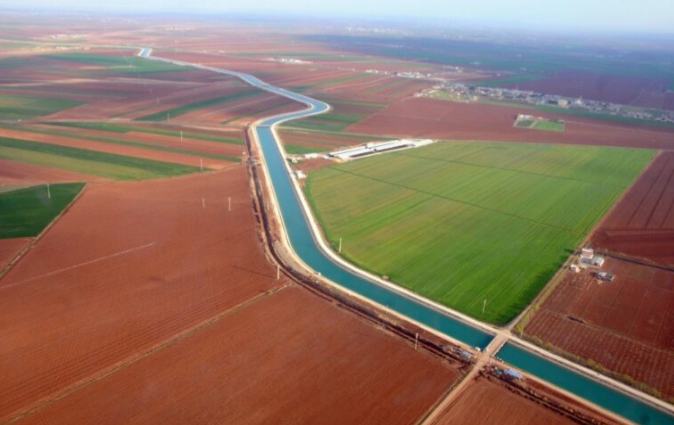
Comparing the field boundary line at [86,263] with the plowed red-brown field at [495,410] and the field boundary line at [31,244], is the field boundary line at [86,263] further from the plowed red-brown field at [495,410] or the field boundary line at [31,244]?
the plowed red-brown field at [495,410]

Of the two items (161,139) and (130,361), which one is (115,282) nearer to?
(130,361)

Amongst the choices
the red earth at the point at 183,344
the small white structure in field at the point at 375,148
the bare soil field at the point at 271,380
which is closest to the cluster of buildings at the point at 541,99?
the small white structure in field at the point at 375,148

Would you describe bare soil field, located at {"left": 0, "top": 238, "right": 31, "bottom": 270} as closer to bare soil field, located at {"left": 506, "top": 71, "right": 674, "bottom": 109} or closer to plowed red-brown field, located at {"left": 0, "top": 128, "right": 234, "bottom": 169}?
plowed red-brown field, located at {"left": 0, "top": 128, "right": 234, "bottom": 169}

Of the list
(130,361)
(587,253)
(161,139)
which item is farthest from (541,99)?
(130,361)

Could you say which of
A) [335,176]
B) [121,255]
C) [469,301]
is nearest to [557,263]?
[469,301]

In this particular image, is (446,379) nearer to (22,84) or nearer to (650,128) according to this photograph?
(650,128)

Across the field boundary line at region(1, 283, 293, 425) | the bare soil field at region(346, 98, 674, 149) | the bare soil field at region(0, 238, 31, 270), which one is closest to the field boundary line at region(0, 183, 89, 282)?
the bare soil field at region(0, 238, 31, 270)
